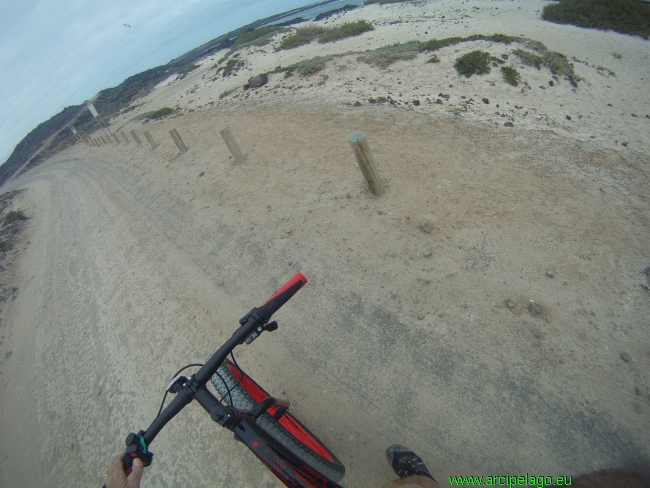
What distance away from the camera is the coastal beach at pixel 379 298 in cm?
306

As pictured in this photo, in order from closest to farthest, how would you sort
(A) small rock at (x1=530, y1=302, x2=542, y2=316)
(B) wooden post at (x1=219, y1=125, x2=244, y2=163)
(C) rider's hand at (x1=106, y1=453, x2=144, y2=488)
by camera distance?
(C) rider's hand at (x1=106, y1=453, x2=144, y2=488)
(A) small rock at (x1=530, y1=302, x2=542, y2=316)
(B) wooden post at (x1=219, y1=125, x2=244, y2=163)

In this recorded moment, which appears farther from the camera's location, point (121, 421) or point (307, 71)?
point (307, 71)

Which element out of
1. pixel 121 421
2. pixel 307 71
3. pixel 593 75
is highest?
pixel 307 71

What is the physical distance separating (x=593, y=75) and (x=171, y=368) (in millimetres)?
17047

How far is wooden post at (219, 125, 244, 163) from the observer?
797cm

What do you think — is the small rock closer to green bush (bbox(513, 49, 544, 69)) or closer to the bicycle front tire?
the bicycle front tire

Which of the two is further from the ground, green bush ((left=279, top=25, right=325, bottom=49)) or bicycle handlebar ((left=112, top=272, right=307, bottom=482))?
green bush ((left=279, top=25, right=325, bottom=49))

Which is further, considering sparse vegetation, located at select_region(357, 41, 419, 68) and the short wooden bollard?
sparse vegetation, located at select_region(357, 41, 419, 68)

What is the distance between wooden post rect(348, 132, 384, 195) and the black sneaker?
159 inches

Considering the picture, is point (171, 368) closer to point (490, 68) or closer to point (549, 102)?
point (549, 102)

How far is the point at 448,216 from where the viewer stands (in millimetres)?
5113

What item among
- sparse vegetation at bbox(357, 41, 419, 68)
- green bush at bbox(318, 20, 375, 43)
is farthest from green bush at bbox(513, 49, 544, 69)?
green bush at bbox(318, 20, 375, 43)

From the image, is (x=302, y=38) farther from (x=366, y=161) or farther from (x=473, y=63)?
(x=366, y=161)

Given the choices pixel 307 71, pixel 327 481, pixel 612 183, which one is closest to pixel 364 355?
pixel 327 481
